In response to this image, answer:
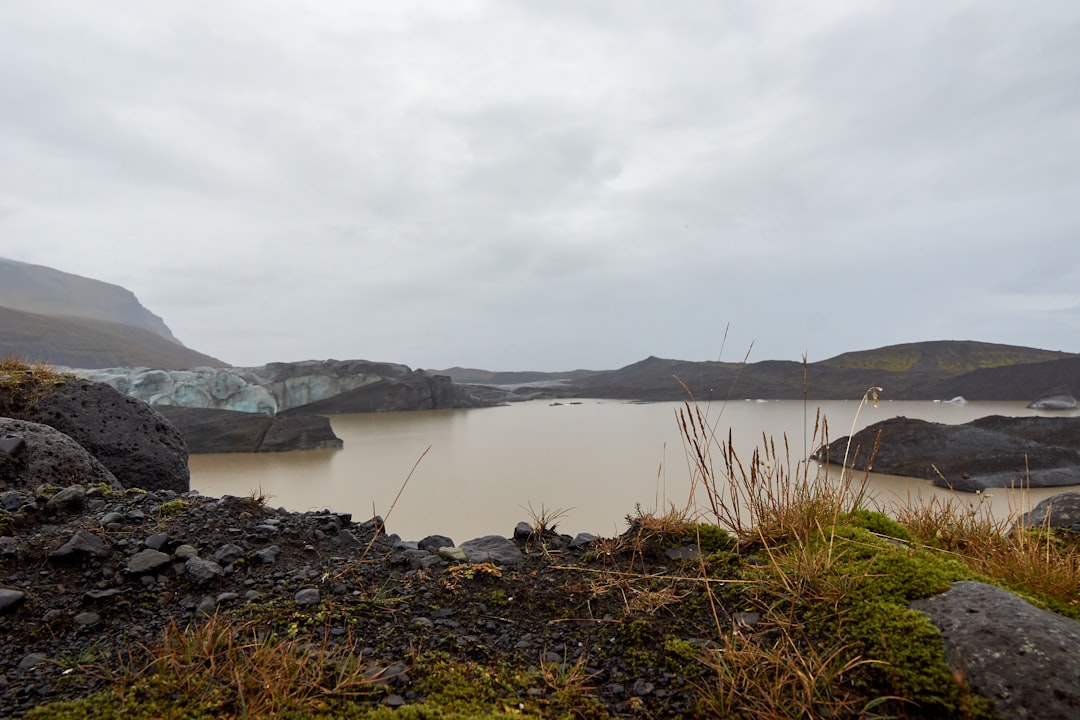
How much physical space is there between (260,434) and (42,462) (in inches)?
367

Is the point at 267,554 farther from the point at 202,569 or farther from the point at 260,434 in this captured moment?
the point at 260,434

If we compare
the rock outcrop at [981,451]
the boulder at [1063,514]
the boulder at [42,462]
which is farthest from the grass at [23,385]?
the rock outcrop at [981,451]

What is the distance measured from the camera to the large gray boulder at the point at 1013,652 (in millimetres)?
1408

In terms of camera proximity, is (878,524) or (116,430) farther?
(116,430)

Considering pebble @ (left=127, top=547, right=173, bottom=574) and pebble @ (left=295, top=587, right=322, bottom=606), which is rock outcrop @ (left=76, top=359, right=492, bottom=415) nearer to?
pebble @ (left=127, top=547, right=173, bottom=574)

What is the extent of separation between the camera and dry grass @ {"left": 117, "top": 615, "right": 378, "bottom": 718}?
1.52m

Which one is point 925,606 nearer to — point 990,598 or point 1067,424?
point 990,598

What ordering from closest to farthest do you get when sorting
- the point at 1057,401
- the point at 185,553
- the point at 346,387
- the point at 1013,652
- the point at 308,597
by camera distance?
the point at 1013,652
the point at 308,597
the point at 185,553
the point at 1057,401
the point at 346,387

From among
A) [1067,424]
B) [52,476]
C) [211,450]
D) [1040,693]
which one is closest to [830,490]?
[1040,693]

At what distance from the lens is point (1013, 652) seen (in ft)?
5.00

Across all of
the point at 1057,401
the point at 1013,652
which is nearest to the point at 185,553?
the point at 1013,652

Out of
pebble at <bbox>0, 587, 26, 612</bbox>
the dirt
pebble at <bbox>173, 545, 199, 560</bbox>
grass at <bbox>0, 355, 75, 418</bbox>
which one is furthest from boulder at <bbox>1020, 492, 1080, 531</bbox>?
grass at <bbox>0, 355, 75, 418</bbox>

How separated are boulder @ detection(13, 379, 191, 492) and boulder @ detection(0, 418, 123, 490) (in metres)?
0.86

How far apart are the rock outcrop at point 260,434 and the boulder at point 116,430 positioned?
7.06m
